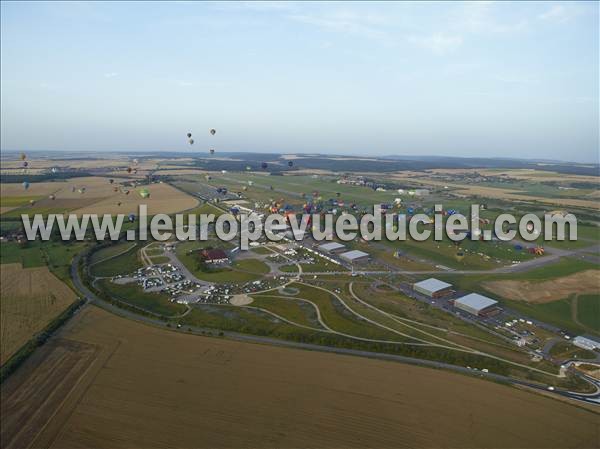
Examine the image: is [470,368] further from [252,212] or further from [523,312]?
[252,212]

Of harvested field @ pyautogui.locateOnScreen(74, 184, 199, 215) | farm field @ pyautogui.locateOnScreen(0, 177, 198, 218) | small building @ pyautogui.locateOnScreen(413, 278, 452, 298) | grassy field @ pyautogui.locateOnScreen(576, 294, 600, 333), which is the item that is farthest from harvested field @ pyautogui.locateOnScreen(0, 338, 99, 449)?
harvested field @ pyautogui.locateOnScreen(74, 184, 199, 215)

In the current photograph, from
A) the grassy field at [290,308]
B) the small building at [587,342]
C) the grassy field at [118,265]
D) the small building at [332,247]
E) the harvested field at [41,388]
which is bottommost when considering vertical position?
the harvested field at [41,388]

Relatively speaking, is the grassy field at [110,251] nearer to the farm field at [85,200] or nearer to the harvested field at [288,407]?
the farm field at [85,200]

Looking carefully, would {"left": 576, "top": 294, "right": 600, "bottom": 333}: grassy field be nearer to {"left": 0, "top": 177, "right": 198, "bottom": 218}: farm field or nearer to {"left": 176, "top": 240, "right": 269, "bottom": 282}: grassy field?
{"left": 176, "top": 240, "right": 269, "bottom": 282}: grassy field

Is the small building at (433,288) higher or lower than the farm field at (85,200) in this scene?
lower

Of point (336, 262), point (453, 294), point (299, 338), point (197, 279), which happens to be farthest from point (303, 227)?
point (299, 338)

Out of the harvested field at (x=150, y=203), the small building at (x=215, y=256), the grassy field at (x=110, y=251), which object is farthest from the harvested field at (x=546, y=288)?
the harvested field at (x=150, y=203)

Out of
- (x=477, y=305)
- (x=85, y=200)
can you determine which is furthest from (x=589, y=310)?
(x=85, y=200)
